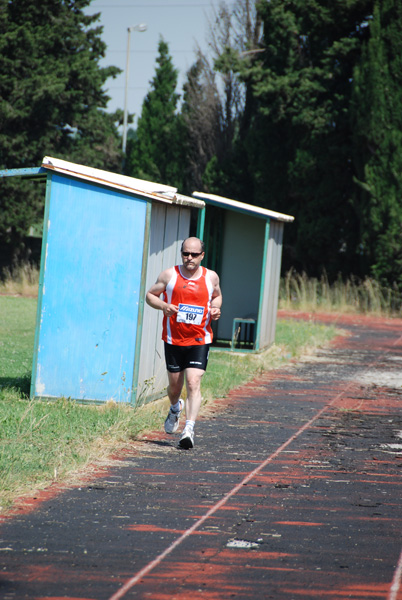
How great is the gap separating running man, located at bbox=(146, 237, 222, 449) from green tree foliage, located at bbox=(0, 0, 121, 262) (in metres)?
22.8

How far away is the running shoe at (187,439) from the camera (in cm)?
742

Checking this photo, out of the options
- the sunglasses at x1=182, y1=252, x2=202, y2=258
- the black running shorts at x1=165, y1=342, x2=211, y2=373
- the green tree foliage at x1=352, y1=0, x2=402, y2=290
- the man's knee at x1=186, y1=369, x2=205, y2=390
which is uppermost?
the green tree foliage at x1=352, y1=0, x2=402, y2=290

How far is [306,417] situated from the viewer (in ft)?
31.4

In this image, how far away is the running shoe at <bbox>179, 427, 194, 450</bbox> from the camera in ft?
24.3

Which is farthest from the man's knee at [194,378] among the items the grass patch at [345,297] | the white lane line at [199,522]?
the grass patch at [345,297]

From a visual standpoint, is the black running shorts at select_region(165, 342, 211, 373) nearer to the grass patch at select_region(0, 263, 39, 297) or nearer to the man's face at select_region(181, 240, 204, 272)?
the man's face at select_region(181, 240, 204, 272)

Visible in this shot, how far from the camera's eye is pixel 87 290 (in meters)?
9.00

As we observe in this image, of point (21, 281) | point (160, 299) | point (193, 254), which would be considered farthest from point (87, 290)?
point (21, 281)

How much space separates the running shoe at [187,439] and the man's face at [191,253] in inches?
56.1

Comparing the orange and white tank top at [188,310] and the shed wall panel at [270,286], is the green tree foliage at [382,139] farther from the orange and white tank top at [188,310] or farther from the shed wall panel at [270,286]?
the orange and white tank top at [188,310]

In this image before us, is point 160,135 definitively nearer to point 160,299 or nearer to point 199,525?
point 160,299

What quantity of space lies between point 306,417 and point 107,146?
27158mm

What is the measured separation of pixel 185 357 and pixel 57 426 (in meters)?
1.31

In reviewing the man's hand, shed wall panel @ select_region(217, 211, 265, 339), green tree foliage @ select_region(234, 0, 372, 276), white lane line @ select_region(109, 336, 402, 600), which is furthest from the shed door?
green tree foliage @ select_region(234, 0, 372, 276)
